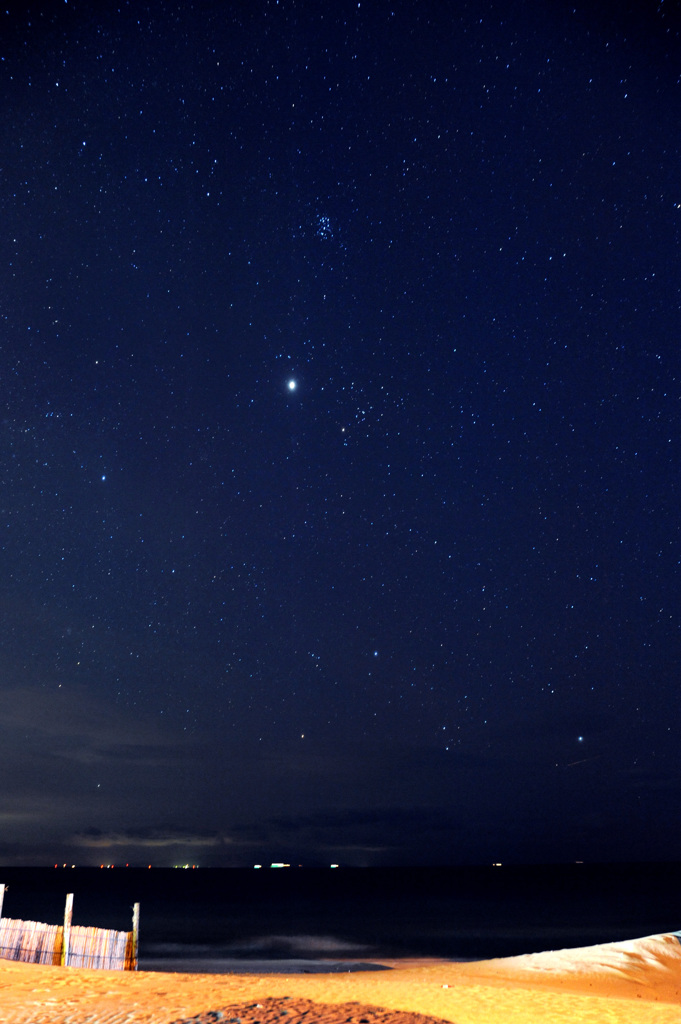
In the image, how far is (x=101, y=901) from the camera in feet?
354

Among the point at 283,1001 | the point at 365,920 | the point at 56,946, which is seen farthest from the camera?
the point at 365,920

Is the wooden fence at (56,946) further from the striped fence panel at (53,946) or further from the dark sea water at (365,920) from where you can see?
the dark sea water at (365,920)

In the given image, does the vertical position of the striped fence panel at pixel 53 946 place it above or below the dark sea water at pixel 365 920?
above

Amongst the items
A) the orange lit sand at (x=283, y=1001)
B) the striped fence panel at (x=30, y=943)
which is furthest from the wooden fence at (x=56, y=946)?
the orange lit sand at (x=283, y=1001)

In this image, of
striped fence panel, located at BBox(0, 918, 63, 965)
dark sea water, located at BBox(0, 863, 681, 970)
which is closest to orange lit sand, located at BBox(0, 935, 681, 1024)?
striped fence panel, located at BBox(0, 918, 63, 965)

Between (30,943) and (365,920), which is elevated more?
(30,943)

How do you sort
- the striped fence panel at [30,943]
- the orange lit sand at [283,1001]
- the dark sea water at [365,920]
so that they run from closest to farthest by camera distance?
the orange lit sand at [283,1001]
the striped fence panel at [30,943]
the dark sea water at [365,920]

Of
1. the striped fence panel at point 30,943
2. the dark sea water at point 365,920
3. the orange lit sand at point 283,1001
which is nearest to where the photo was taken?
the orange lit sand at point 283,1001

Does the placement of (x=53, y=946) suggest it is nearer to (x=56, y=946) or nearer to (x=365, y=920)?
(x=56, y=946)

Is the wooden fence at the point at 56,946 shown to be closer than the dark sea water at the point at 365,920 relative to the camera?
Yes

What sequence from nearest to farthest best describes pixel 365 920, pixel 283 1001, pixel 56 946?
pixel 283 1001 < pixel 56 946 < pixel 365 920

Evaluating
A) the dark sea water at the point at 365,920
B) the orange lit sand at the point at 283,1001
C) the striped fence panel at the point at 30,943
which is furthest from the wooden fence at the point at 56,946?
the dark sea water at the point at 365,920

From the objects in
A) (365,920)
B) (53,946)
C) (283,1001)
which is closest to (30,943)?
(53,946)

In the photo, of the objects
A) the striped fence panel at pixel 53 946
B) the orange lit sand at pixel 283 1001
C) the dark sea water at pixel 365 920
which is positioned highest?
the striped fence panel at pixel 53 946
